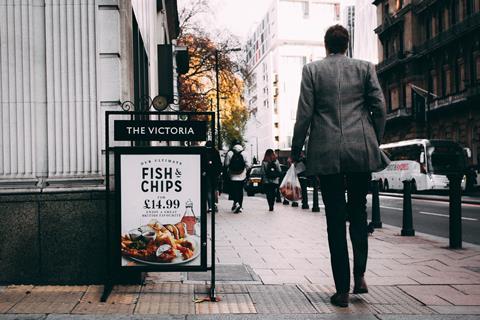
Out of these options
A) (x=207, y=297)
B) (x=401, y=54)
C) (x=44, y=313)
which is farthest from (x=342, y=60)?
(x=401, y=54)

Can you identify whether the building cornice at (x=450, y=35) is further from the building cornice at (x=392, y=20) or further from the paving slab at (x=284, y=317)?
the paving slab at (x=284, y=317)

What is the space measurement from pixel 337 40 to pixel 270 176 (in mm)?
12015

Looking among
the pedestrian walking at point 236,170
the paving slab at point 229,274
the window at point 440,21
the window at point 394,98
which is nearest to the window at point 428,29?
the window at point 440,21

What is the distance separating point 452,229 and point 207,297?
15.6 ft

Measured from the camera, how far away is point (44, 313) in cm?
445

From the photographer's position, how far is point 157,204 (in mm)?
5016

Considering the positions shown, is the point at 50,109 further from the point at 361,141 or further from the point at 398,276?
the point at 398,276

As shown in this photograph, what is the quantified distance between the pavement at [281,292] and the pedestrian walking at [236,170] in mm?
7505

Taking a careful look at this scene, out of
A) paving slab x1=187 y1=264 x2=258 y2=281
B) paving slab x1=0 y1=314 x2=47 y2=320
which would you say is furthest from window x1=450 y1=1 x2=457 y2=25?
paving slab x1=0 y1=314 x2=47 y2=320

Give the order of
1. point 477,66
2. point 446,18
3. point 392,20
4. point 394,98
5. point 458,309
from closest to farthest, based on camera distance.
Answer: point 458,309 → point 477,66 → point 446,18 → point 392,20 → point 394,98

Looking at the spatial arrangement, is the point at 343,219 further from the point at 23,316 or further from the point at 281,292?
the point at 23,316

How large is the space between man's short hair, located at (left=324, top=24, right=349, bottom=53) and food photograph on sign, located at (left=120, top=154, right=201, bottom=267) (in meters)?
1.43

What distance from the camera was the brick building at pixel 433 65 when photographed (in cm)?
4094

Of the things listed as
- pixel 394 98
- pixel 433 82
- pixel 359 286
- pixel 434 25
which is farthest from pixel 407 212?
pixel 394 98
